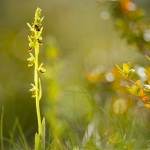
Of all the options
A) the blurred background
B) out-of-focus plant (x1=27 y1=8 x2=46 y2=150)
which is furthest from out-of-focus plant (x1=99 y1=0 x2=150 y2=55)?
out-of-focus plant (x1=27 y1=8 x2=46 y2=150)

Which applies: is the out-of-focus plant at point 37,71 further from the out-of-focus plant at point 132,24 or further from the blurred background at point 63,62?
the out-of-focus plant at point 132,24

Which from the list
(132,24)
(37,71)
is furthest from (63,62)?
(37,71)

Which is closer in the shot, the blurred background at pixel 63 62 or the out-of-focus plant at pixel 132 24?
the blurred background at pixel 63 62

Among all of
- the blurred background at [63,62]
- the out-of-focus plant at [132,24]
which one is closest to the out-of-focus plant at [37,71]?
the blurred background at [63,62]

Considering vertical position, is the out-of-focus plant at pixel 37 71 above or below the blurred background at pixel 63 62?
above

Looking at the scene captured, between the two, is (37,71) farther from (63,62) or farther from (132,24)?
(63,62)

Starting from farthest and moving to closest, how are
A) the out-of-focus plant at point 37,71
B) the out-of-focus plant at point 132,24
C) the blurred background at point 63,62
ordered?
the out-of-focus plant at point 132,24 < the blurred background at point 63,62 < the out-of-focus plant at point 37,71

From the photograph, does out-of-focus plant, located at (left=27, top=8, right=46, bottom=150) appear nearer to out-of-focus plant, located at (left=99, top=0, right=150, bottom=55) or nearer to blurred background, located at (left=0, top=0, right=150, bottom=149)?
blurred background, located at (left=0, top=0, right=150, bottom=149)

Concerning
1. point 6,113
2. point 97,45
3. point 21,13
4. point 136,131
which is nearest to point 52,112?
point 6,113

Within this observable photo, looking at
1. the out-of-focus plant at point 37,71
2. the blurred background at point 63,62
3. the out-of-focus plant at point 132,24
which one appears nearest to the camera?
the out-of-focus plant at point 37,71
